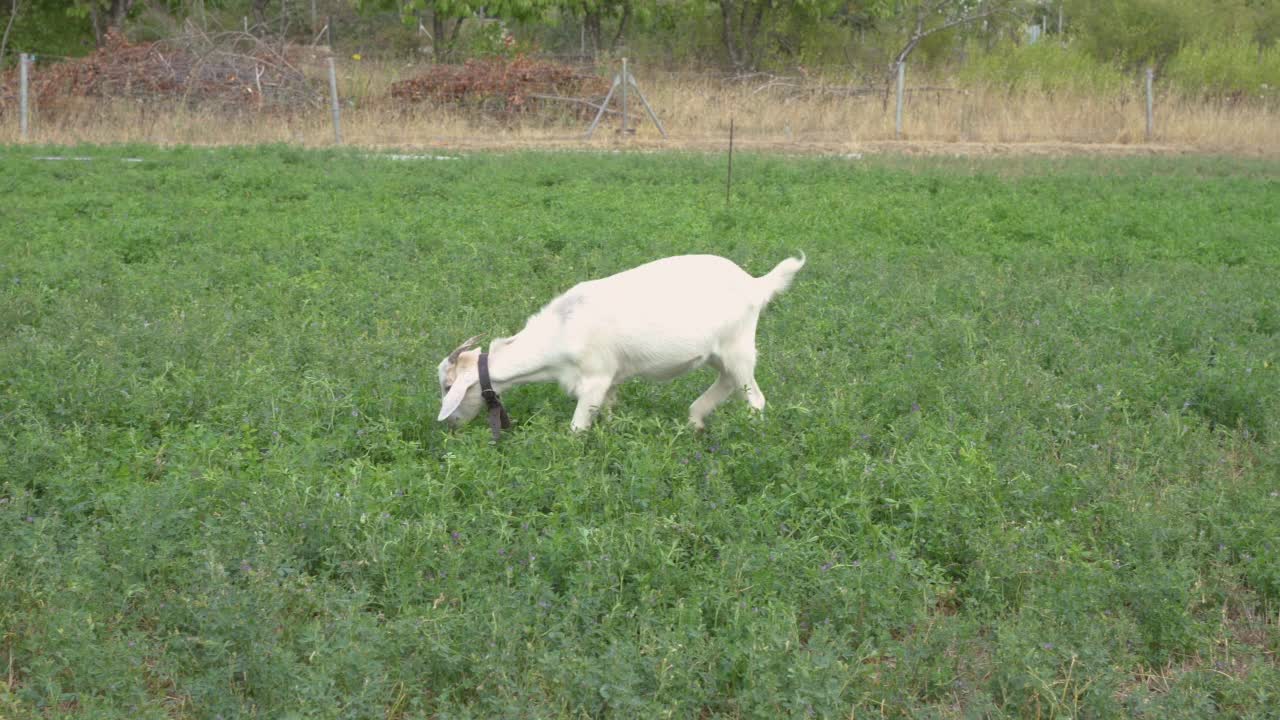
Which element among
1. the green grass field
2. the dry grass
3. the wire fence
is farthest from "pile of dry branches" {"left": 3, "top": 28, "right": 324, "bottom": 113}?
the green grass field

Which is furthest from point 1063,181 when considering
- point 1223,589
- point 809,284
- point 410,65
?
point 410,65

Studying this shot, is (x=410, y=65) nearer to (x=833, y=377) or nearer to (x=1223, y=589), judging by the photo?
(x=833, y=377)

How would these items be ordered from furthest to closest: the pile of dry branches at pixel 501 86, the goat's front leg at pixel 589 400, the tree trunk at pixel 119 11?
1. the tree trunk at pixel 119 11
2. the pile of dry branches at pixel 501 86
3. the goat's front leg at pixel 589 400

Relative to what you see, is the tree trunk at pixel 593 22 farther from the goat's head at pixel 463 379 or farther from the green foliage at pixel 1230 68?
the goat's head at pixel 463 379

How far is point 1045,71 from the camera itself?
102ft

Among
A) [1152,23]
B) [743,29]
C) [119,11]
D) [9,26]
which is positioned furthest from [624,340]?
[1152,23]

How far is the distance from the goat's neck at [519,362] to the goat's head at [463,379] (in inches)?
3.4

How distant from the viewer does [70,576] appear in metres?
4.33

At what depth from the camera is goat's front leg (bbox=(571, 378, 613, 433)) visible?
595 centimetres

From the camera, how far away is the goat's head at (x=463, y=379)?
600 cm

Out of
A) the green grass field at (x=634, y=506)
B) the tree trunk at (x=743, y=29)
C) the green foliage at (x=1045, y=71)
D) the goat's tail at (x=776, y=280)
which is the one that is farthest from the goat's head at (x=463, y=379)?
the tree trunk at (x=743, y=29)

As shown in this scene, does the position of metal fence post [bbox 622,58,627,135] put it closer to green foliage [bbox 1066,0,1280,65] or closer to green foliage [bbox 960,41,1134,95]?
green foliage [bbox 960,41,1134,95]

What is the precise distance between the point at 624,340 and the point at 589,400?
0.33m

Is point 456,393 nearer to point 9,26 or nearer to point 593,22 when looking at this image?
point 9,26
